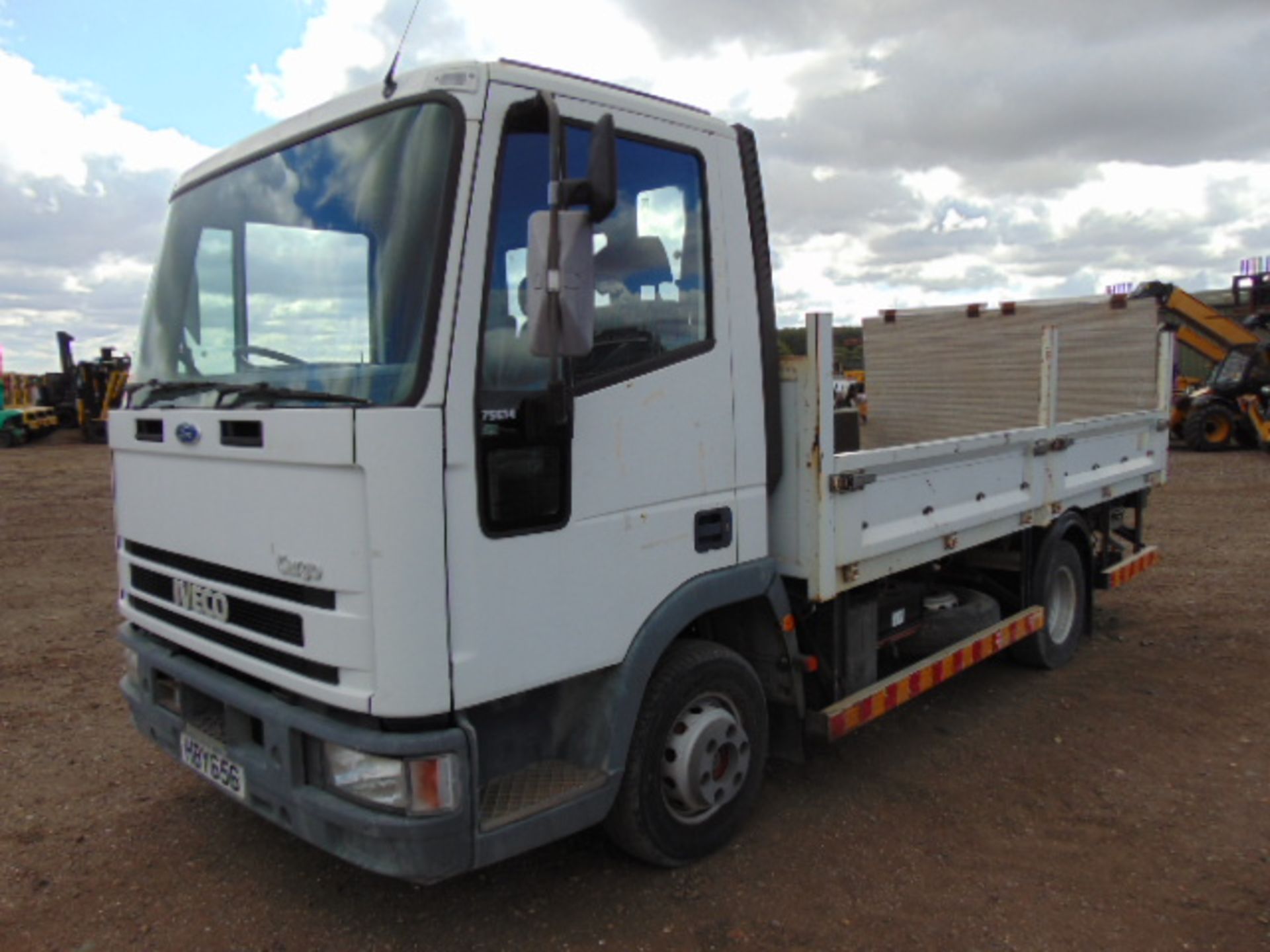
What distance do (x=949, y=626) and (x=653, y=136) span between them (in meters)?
2.95

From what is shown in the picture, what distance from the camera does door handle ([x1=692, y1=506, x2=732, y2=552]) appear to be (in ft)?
10.6

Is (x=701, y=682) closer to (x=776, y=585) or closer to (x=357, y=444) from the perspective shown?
(x=776, y=585)

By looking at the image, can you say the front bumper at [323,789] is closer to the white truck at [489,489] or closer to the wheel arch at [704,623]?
the white truck at [489,489]

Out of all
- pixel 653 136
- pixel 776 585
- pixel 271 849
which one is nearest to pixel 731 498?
pixel 776 585

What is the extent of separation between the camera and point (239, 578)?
2.86m

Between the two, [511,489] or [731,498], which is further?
[731,498]

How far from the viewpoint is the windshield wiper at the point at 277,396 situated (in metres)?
2.53

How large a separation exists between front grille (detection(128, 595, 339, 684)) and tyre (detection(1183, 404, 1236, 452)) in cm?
1962

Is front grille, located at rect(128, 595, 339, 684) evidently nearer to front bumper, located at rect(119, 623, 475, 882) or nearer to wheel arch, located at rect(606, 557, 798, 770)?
front bumper, located at rect(119, 623, 475, 882)

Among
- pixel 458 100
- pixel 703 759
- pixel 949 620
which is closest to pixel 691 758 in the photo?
pixel 703 759

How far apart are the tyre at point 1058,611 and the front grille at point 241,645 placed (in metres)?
4.15

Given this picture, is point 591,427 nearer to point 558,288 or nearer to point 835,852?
point 558,288

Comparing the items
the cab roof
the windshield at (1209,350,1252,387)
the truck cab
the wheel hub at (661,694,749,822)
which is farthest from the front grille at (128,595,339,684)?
the windshield at (1209,350,1252,387)

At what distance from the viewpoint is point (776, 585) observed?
3531 millimetres
